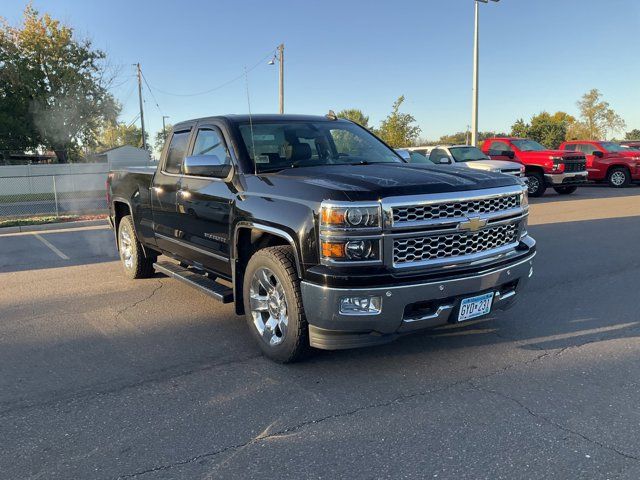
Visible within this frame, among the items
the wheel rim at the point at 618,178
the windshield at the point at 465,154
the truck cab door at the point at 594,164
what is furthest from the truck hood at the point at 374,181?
the truck cab door at the point at 594,164

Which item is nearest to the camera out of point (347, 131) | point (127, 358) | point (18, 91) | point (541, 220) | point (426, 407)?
point (426, 407)

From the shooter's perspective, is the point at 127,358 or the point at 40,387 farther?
the point at 127,358

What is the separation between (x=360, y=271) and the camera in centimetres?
345

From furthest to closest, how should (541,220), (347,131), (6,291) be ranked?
(541,220)
(6,291)
(347,131)

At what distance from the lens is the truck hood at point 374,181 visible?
3.50 metres

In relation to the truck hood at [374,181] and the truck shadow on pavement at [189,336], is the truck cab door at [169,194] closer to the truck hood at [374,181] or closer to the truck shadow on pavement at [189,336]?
the truck shadow on pavement at [189,336]

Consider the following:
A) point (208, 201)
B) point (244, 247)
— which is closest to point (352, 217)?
point (244, 247)

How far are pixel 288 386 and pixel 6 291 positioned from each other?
182 inches

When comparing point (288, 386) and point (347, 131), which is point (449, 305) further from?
point (347, 131)

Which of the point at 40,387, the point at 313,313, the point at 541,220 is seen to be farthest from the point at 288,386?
the point at 541,220

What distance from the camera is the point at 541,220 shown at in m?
12.0

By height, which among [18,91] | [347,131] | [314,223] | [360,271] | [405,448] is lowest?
[405,448]

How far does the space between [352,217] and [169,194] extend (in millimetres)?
2722

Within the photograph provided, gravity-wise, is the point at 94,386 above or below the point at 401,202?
below
